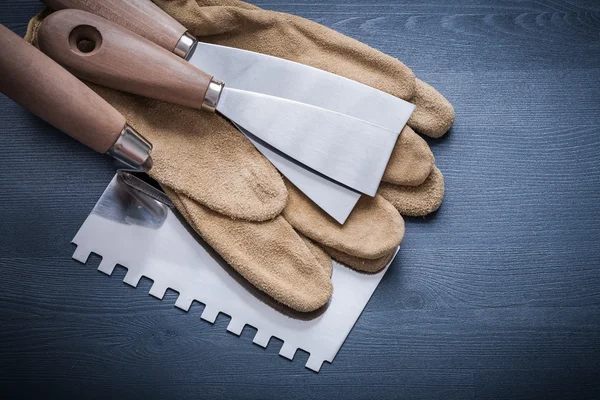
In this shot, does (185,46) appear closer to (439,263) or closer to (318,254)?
(318,254)

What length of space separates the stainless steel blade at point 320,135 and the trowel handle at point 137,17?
0.11 m

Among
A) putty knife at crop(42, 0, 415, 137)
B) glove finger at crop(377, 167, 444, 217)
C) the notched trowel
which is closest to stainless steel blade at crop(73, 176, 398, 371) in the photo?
the notched trowel

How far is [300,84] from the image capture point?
0.92 meters

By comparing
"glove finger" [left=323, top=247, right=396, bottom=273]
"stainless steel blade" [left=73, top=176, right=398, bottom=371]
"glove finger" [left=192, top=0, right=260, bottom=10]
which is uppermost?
"glove finger" [left=192, top=0, right=260, bottom=10]

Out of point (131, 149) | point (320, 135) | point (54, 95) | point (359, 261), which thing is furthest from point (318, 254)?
point (54, 95)

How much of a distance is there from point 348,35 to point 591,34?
370 mm

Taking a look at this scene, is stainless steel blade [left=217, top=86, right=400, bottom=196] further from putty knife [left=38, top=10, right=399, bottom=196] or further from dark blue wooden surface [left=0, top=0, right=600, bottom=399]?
dark blue wooden surface [left=0, top=0, right=600, bottom=399]

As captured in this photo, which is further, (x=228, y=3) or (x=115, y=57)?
(x=228, y=3)

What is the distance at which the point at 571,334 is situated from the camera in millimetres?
931

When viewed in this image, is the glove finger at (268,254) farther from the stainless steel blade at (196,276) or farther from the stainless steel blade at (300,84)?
the stainless steel blade at (300,84)

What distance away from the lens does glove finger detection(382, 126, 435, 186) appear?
0.91 m

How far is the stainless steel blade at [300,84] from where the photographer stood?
0.91m

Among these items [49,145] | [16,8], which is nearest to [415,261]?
[49,145]

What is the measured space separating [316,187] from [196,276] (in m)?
0.21
